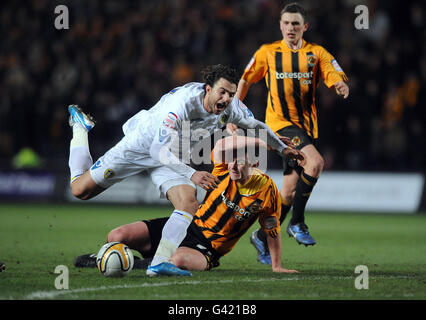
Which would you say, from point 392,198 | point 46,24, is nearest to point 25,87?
point 46,24

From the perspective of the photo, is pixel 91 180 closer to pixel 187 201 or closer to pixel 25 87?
pixel 187 201

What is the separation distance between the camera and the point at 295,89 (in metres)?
7.89

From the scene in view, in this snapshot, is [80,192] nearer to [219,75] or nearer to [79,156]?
[79,156]

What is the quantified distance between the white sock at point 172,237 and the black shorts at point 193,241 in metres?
0.49

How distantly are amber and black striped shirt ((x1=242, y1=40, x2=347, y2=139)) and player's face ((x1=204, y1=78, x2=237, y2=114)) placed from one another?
1.78m

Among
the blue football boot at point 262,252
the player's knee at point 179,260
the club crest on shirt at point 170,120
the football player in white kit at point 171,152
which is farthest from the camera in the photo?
the blue football boot at point 262,252

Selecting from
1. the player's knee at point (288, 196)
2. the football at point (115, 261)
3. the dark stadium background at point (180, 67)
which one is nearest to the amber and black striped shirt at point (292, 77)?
the player's knee at point (288, 196)

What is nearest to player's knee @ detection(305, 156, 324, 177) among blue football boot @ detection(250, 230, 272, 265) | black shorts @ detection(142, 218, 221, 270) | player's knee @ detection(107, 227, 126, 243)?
blue football boot @ detection(250, 230, 272, 265)

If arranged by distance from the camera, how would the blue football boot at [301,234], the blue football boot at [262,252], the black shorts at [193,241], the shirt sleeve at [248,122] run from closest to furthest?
1. the black shorts at [193,241]
2. the shirt sleeve at [248,122]
3. the blue football boot at [262,252]
4. the blue football boot at [301,234]

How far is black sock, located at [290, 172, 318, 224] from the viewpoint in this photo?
298 inches

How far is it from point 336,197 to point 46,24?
27.2 feet

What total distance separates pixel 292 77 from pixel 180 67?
835 cm

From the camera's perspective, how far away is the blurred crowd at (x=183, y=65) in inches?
572

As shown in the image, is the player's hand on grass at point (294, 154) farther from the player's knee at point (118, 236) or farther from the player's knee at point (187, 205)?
the player's knee at point (118, 236)
